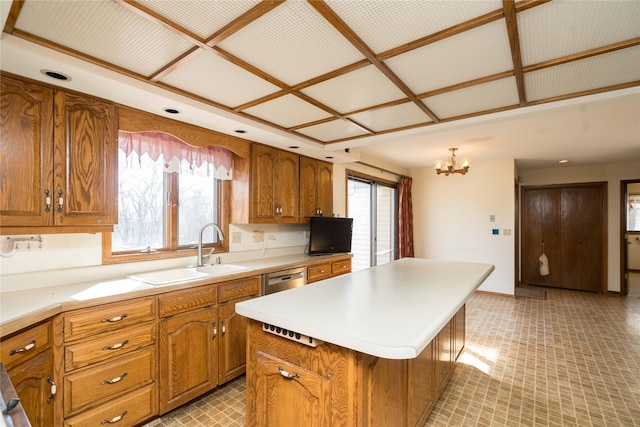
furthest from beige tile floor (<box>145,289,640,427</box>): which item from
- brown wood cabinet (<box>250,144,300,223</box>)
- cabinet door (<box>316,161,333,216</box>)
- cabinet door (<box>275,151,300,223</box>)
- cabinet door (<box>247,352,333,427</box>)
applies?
cabinet door (<box>316,161,333,216</box>)

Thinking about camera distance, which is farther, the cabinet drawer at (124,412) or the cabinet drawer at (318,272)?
the cabinet drawer at (318,272)

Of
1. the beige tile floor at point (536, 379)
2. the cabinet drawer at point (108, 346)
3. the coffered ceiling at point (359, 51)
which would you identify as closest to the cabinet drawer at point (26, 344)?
the cabinet drawer at point (108, 346)

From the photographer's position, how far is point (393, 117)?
2.56 m

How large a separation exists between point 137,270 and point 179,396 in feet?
3.19

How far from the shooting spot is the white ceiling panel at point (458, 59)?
144cm

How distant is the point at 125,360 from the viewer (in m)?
1.79

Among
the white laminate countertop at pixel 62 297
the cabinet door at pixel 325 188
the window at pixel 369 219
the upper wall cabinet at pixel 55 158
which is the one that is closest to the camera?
the white laminate countertop at pixel 62 297

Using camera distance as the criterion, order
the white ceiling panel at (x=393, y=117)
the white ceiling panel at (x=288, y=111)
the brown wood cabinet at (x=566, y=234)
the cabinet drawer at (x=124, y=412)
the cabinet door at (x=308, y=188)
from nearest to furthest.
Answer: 1. the cabinet drawer at (x=124, y=412)
2. the white ceiling panel at (x=288, y=111)
3. the white ceiling panel at (x=393, y=117)
4. the cabinet door at (x=308, y=188)
5. the brown wood cabinet at (x=566, y=234)

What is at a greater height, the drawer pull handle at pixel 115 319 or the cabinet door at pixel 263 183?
the cabinet door at pixel 263 183

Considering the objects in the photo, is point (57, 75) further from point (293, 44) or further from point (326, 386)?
point (326, 386)

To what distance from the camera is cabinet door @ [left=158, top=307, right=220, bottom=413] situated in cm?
197

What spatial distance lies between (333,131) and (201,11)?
1843mm

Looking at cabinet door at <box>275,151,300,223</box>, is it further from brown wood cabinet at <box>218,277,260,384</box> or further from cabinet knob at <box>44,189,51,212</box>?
cabinet knob at <box>44,189,51,212</box>

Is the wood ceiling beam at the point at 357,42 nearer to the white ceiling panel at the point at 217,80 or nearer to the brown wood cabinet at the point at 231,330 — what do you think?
the white ceiling panel at the point at 217,80
